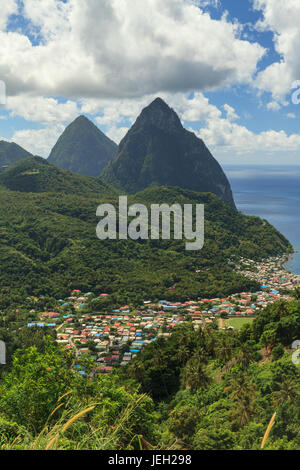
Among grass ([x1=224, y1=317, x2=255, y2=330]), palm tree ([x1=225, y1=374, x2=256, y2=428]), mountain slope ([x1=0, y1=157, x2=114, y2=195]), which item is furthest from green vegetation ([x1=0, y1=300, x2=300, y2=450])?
mountain slope ([x1=0, y1=157, x2=114, y2=195])

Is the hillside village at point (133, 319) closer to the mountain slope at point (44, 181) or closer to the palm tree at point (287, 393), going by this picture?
the palm tree at point (287, 393)

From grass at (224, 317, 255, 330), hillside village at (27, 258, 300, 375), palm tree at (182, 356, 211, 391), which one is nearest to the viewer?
palm tree at (182, 356, 211, 391)

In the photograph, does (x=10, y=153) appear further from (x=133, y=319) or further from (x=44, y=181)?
(x=133, y=319)

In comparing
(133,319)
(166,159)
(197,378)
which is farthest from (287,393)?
(166,159)

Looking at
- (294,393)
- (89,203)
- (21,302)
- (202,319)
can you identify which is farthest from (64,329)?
(89,203)

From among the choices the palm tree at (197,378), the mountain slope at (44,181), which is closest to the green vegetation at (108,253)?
the mountain slope at (44,181)

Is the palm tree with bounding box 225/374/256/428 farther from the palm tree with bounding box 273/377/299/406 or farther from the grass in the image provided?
the grass
